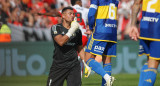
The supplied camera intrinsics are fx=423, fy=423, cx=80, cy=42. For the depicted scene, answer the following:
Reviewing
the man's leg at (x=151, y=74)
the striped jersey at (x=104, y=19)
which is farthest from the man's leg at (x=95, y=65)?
the man's leg at (x=151, y=74)

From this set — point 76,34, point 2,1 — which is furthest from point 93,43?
point 2,1

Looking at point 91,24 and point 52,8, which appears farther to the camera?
point 52,8

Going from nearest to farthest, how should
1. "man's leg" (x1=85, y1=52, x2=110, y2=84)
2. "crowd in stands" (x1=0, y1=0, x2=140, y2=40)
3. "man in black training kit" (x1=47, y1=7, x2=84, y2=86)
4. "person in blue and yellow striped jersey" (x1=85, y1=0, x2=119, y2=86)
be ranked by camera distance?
1. "man in black training kit" (x1=47, y1=7, x2=84, y2=86)
2. "man's leg" (x1=85, y1=52, x2=110, y2=84)
3. "person in blue and yellow striped jersey" (x1=85, y1=0, x2=119, y2=86)
4. "crowd in stands" (x1=0, y1=0, x2=140, y2=40)

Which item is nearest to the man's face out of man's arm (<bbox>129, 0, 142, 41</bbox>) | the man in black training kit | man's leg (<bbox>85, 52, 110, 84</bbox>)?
the man in black training kit

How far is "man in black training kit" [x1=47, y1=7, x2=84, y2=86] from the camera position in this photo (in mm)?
8063

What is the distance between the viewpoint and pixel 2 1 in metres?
19.6

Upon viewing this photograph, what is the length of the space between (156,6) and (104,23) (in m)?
2.72

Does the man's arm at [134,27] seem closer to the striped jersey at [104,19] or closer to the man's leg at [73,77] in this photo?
the man's leg at [73,77]

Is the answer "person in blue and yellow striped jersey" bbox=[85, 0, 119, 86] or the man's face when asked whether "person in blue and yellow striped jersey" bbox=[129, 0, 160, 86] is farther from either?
"person in blue and yellow striped jersey" bbox=[85, 0, 119, 86]

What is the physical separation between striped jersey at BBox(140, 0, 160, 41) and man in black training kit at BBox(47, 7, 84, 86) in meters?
1.58

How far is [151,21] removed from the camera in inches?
269

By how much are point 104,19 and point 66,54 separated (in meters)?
1.62

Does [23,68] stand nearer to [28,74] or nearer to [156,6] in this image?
[28,74]

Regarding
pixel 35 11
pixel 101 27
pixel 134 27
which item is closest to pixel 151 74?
pixel 134 27
